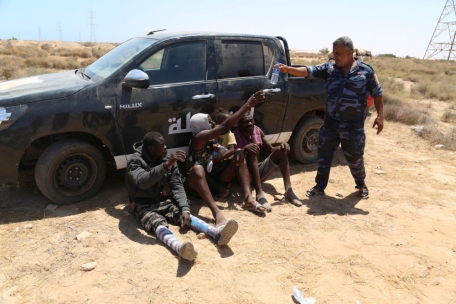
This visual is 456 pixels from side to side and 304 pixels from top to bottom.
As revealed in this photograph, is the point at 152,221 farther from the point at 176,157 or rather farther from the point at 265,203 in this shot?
the point at 265,203

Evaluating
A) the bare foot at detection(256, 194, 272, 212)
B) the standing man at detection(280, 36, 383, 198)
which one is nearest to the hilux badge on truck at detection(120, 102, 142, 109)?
the bare foot at detection(256, 194, 272, 212)

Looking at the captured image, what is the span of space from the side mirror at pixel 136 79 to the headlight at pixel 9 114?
1040 millimetres

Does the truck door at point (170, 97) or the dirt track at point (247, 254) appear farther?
the truck door at point (170, 97)

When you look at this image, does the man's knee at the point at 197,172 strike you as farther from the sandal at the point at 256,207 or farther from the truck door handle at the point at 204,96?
the truck door handle at the point at 204,96

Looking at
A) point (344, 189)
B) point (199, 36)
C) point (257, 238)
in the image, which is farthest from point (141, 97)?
point (344, 189)

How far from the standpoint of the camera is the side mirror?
3736mm

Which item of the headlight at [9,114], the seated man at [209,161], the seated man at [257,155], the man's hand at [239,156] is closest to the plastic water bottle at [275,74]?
the seated man at [209,161]

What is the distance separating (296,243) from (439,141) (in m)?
5.68

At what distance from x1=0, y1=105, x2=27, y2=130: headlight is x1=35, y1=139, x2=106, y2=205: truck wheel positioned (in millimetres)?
441

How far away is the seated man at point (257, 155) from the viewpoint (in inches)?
171

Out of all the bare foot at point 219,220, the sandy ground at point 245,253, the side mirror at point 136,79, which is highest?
the side mirror at point 136,79

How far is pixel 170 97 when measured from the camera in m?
4.18

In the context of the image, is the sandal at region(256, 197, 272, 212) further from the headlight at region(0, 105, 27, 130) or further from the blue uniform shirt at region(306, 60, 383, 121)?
the headlight at region(0, 105, 27, 130)

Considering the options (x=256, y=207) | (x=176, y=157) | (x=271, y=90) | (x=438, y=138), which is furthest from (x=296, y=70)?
(x=438, y=138)
